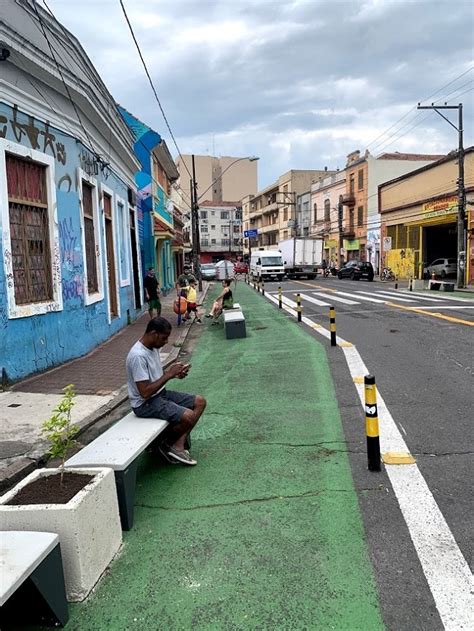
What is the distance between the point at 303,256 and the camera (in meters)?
39.5

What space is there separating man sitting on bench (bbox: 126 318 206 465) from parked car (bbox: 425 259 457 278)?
32103 mm

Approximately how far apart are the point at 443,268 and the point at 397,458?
31603 mm

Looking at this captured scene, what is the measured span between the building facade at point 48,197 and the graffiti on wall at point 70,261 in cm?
2

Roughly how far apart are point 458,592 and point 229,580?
1.30 meters

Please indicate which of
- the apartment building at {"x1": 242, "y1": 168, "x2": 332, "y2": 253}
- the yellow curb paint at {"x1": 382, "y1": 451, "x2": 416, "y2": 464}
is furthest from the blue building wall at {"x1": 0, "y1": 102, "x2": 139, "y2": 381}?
the apartment building at {"x1": 242, "y1": 168, "x2": 332, "y2": 253}

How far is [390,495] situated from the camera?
13.1ft

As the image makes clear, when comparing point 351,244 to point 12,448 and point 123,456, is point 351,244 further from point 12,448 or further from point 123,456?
point 123,456

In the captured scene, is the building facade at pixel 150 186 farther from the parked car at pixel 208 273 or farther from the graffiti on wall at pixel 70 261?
the parked car at pixel 208 273

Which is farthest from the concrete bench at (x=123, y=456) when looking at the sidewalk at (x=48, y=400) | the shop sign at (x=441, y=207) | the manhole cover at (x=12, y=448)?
the shop sign at (x=441, y=207)

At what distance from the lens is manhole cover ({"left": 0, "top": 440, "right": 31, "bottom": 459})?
4.99 metres

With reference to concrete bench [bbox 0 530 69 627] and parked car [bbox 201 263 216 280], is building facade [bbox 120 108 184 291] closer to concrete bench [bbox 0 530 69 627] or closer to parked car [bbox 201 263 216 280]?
concrete bench [bbox 0 530 69 627]

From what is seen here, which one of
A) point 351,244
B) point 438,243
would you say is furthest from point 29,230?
point 351,244

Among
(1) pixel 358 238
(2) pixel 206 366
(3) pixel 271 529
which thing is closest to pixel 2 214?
(2) pixel 206 366

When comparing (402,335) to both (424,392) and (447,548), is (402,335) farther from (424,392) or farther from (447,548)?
(447,548)
